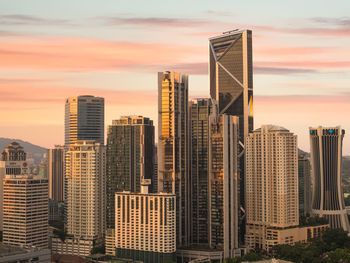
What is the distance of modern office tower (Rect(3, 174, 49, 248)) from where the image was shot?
111 metres

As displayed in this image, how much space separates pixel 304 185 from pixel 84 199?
56.3 metres

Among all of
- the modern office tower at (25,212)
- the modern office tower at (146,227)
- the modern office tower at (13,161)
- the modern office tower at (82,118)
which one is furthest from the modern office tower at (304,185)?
the modern office tower at (13,161)

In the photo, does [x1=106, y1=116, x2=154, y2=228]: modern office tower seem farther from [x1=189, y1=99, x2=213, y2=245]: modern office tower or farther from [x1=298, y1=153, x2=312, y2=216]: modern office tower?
[x1=298, y1=153, x2=312, y2=216]: modern office tower

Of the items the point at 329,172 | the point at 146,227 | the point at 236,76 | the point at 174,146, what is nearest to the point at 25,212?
the point at 146,227

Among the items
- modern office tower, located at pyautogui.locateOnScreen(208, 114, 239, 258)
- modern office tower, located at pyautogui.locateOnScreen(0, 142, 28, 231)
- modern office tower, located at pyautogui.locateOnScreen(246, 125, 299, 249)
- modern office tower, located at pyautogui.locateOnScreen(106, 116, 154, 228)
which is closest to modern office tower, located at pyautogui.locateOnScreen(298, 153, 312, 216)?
modern office tower, located at pyautogui.locateOnScreen(246, 125, 299, 249)

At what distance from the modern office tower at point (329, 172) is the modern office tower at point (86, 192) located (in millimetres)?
48125

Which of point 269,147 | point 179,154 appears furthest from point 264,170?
→ point 179,154

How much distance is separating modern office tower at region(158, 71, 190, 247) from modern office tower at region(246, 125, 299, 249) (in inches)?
574

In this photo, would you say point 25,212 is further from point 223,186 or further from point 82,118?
point 82,118

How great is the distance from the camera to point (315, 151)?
14112 cm

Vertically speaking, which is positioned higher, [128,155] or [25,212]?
[128,155]

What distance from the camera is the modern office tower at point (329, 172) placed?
139m

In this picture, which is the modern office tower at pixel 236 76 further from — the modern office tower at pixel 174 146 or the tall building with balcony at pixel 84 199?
the tall building with balcony at pixel 84 199

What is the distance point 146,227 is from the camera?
102375mm
